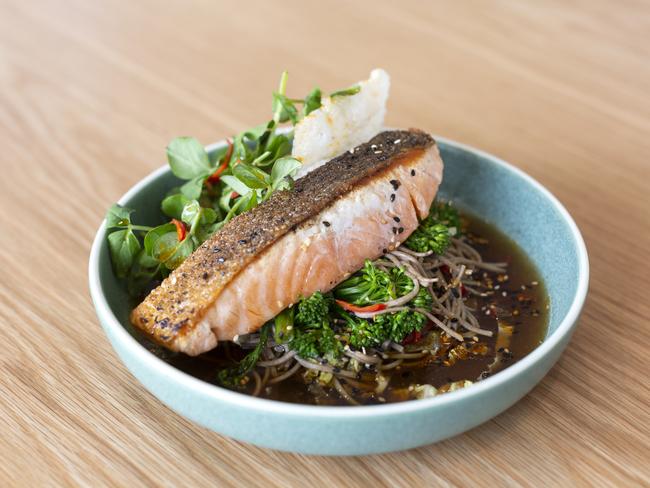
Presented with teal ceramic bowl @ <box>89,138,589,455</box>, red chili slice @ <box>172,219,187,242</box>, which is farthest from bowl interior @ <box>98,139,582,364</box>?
red chili slice @ <box>172,219,187,242</box>

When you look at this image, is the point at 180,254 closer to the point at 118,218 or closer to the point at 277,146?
the point at 118,218

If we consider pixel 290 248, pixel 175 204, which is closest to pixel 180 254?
pixel 175 204

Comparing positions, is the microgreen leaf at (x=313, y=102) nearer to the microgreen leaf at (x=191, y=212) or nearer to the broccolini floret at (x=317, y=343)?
the microgreen leaf at (x=191, y=212)

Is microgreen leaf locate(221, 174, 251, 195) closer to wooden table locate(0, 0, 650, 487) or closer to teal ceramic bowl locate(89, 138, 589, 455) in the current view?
teal ceramic bowl locate(89, 138, 589, 455)

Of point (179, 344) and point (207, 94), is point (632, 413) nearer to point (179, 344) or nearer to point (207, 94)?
point (179, 344)

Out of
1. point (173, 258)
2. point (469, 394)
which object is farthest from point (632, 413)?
point (173, 258)

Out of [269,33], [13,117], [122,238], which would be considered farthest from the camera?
[269,33]
